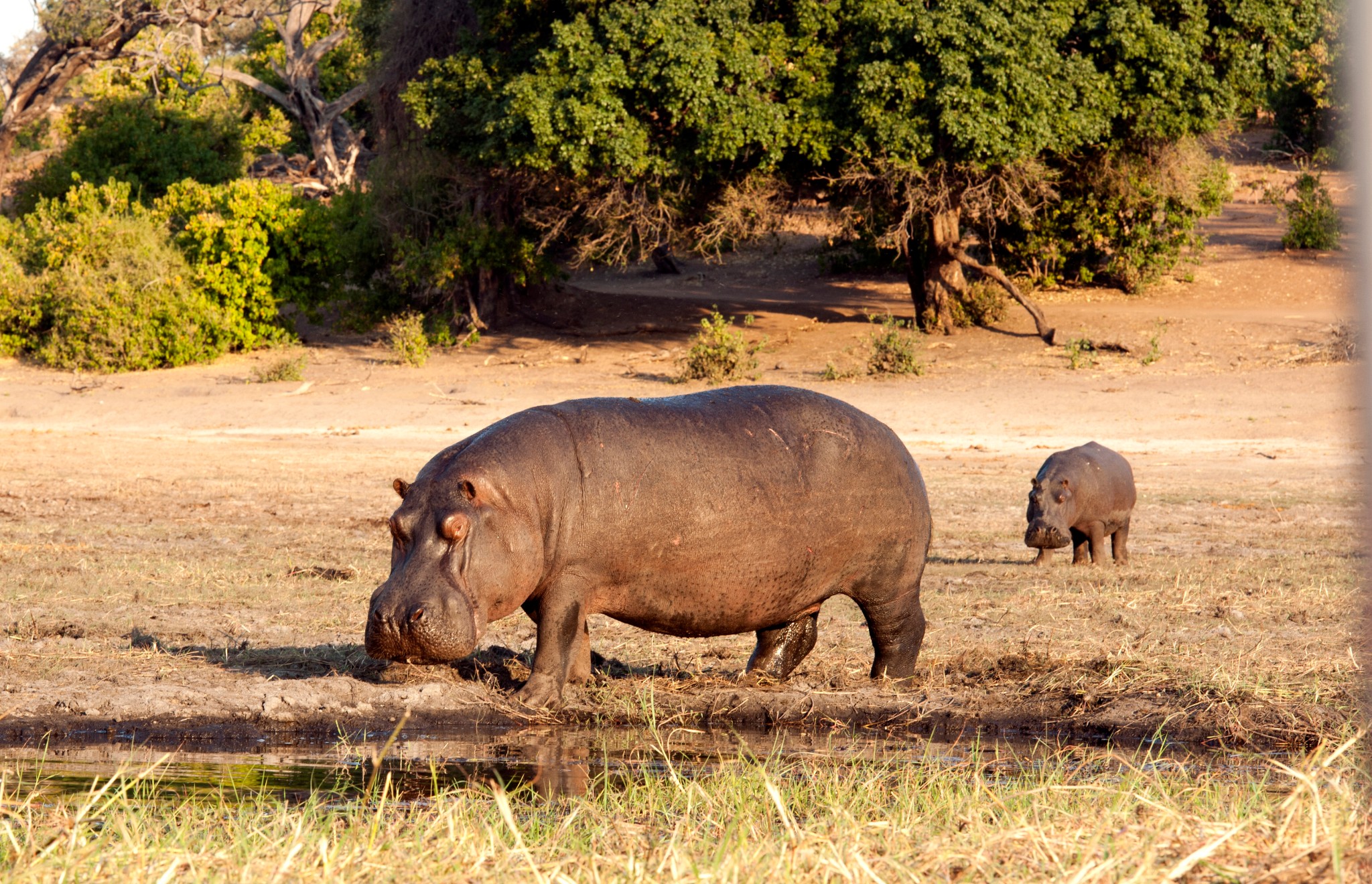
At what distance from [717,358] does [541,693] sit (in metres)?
13.8

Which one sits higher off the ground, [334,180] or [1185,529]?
[334,180]

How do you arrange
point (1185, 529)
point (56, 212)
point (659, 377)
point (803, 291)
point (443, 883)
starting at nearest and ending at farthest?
1. point (443, 883)
2. point (1185, 529)
3. point (659, 377)
4. point (56, 212)
5. point (803, 291)

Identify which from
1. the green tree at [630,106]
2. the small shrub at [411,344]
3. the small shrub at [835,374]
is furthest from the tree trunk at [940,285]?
the small shrub at [411,344]

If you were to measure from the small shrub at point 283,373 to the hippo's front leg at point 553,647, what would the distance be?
14.7m

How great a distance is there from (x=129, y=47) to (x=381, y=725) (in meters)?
30.2

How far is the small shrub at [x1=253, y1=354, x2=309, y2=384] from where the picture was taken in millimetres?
19312

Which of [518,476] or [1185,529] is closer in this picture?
[518,476]

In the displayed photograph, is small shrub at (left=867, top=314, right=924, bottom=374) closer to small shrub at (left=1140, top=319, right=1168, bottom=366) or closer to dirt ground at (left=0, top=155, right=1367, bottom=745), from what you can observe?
dirt ground at (left=0, top=155, right=1367, bottom=745)

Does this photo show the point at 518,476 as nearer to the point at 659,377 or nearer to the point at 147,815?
the point at 147,815

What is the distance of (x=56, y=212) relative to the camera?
22.5m

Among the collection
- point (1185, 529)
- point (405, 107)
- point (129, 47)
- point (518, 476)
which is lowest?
point (1185, 529)

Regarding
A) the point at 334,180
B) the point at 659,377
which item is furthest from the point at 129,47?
the point at 659,377

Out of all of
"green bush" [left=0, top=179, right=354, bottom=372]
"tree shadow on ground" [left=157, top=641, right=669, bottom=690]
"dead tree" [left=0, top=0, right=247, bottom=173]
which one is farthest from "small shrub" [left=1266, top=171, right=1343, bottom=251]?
"tree shadow on ground" [left=157, top=641, right=669, bottom=690]

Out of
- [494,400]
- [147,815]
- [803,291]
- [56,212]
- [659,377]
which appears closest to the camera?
[147,815]
